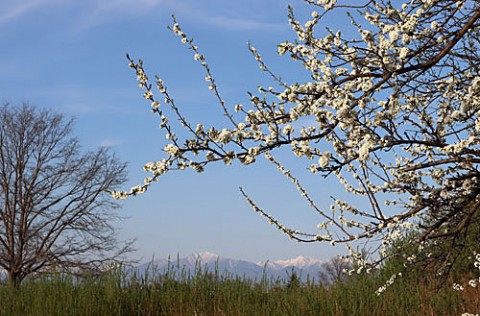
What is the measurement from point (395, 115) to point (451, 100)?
5.67ft

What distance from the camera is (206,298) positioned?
310 inches

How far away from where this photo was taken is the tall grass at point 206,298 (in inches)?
274

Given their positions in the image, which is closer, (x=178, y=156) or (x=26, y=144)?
(x=178, y=156)

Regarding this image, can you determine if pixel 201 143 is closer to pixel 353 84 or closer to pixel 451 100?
pixel 353 84

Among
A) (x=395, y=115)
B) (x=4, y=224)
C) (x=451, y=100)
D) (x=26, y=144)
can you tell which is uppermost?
(x=26, y=144)

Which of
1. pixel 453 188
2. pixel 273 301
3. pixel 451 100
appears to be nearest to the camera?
pixel 453 188

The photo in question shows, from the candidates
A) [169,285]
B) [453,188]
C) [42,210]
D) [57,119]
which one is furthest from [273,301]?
[57,119]

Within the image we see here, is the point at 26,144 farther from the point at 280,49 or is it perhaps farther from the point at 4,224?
the point at 280,49

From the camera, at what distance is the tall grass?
6965 millimetres

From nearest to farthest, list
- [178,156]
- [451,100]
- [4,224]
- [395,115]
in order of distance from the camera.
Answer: [178,156] → [395,115] → [451,100] → [4,224]

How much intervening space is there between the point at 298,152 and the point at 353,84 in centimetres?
70

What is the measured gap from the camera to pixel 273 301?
722cm

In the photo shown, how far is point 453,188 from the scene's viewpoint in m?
5.31

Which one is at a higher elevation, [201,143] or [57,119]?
[57,119]
